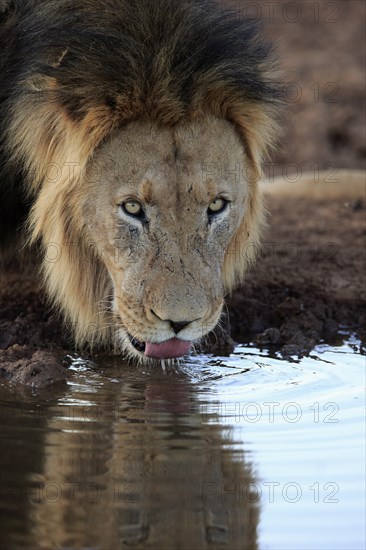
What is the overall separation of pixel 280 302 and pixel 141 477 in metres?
2.80

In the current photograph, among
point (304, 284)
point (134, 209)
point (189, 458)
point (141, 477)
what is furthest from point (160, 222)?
point (304, 284)

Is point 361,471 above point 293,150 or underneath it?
underneath

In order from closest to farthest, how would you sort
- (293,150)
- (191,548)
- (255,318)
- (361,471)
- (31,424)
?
1. (191,548)
2. (361,471)
3. (31,424)
4. (255,318)
5. (293,150)

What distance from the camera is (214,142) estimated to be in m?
5.30

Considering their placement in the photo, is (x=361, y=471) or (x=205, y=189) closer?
(x=361, y=471)

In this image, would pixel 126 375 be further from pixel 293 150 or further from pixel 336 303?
pixel 293 150

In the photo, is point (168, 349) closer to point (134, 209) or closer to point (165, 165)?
point (134, 209)

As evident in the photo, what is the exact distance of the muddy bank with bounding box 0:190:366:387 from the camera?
5902mm

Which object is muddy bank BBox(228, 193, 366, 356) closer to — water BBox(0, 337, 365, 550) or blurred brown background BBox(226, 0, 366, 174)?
water BBox(0, 337, 365, 550)

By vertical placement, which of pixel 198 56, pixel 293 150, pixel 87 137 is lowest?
pixel 87 137

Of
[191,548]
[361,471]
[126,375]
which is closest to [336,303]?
[126,375]

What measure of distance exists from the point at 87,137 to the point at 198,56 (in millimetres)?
591

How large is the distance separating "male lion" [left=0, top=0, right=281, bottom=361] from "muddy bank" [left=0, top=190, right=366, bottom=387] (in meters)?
0.53

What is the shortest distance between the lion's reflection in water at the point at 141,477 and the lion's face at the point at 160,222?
0.29 m
